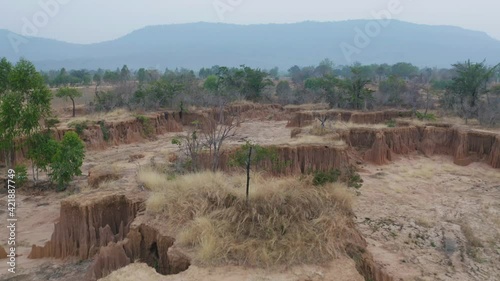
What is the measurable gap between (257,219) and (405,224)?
7161 millimetres

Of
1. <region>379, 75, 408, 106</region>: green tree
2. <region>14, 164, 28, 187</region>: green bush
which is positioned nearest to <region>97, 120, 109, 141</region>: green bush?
<region>14, 164, 28, 187</region>: green bush

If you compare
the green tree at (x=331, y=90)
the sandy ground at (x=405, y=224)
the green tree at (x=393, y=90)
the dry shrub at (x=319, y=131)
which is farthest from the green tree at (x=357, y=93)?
the dry shrub at (x=319, y=131)

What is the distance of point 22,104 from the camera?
15195 mm

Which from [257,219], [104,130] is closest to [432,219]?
[257,219]

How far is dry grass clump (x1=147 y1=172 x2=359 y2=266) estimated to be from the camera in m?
7.19

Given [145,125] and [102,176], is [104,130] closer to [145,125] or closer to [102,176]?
[145,125]

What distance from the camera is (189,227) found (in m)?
7.97

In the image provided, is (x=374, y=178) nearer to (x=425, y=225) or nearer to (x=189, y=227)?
(x=425, y=225)

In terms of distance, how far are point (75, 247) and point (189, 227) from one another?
3534 mm

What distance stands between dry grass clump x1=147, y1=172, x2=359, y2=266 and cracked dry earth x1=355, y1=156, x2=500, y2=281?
Answer: 2.70 metres

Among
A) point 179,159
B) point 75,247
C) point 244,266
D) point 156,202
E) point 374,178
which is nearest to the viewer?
point 244,266

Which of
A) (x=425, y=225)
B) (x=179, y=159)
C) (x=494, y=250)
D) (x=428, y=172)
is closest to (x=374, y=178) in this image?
(x=428, y=172)

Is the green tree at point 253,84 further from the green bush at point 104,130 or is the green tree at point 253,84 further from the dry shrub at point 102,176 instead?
the dry shrub at point 102,176

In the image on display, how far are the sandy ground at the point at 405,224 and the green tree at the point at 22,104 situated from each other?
2474 mm
